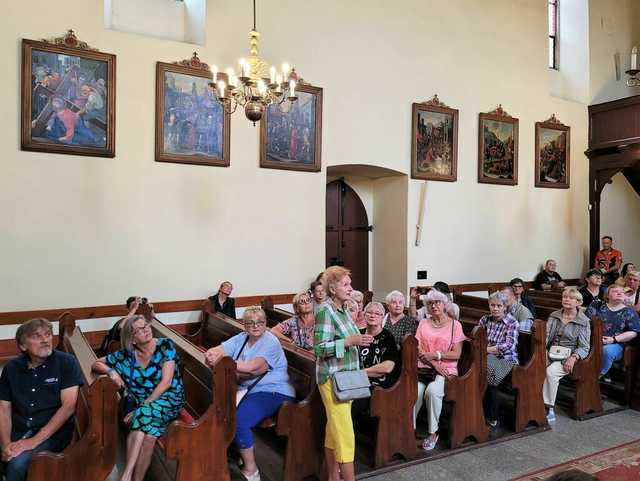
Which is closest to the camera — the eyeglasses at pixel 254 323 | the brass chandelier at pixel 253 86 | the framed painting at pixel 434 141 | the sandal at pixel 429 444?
the eyeglasses at pixel 254 323

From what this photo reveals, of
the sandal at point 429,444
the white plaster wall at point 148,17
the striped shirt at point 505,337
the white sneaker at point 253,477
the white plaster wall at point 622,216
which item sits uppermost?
the white plaster wall at point 148,17

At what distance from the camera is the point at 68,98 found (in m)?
6.01

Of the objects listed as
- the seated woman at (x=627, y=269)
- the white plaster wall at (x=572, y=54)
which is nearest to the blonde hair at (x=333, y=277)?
the seated woman at (x=627, y=269)

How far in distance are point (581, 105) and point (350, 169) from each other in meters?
5.42

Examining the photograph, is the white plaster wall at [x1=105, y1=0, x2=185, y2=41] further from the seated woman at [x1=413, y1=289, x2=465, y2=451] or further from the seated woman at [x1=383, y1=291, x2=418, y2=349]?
the seated woman at [x1=413, y1=289, x2=465, y2=451]

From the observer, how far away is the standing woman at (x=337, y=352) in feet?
10.2

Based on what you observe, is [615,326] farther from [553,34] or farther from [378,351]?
[553,34]

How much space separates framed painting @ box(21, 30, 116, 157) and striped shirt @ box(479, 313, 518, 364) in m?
4.84

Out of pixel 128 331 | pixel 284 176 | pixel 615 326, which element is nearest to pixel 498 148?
pixel 284 176

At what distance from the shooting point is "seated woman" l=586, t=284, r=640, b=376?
5145 millimetres

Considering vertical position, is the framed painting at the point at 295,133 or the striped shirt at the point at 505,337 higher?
the framed painting at the point at 295,133

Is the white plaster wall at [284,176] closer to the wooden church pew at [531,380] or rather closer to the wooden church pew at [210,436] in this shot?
the wooden church pew at [210,436]

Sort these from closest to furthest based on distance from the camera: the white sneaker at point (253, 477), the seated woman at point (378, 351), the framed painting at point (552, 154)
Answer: the white sneaker at point (253, 477) → the seated woman at point (378, 351) → the framed painting at point (552, 154)

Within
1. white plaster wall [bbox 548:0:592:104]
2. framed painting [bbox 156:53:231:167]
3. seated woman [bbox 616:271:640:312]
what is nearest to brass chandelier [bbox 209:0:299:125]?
framed painting [bbox 156:53:231:167]
